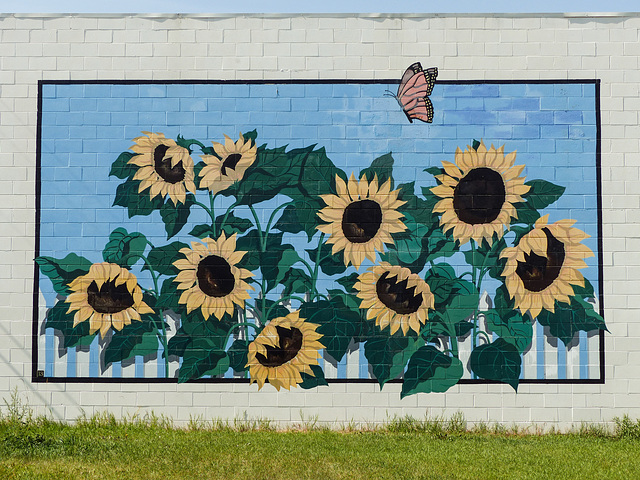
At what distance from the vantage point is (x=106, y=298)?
8594 millimetres

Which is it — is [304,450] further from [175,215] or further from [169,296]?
[175,215]

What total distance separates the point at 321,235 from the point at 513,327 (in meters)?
2.41

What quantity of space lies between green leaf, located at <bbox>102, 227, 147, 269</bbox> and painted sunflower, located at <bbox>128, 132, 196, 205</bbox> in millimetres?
546

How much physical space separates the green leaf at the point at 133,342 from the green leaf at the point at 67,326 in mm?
279

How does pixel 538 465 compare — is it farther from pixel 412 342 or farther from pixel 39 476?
pixel 39 476

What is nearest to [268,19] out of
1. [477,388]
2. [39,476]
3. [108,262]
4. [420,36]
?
[420,36]

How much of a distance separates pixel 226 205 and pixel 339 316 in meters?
1.82

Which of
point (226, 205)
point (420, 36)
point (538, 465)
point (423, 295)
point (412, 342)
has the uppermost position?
point (420, 36)

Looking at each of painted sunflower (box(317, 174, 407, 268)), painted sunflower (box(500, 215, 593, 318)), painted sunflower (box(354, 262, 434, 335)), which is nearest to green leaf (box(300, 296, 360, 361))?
painted sunflower (box(354, 262, 434, 335))

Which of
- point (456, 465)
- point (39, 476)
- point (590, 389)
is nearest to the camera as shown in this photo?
point (39, 476)

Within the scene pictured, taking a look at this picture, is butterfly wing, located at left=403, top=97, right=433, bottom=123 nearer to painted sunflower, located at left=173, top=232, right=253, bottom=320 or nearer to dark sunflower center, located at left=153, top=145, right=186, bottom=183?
painted sunflower, located at left=173, top=232, right=253, bottom=320

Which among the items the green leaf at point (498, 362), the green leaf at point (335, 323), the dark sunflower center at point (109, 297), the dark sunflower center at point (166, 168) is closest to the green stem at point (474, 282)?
the green leaf at point (498, 362)

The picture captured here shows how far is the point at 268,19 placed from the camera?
8.70 m

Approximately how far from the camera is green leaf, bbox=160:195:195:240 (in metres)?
8.60
